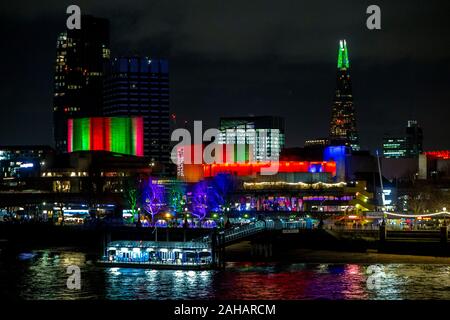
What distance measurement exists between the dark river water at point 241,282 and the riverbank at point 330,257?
283 centimetres

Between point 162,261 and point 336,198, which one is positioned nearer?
point 162,261

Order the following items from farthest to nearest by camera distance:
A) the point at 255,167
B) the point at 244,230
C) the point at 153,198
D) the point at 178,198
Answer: the point at 255,167 < the point at 178,198 < the point at 153,198 < the point at 244,230

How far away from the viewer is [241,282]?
6178 cm

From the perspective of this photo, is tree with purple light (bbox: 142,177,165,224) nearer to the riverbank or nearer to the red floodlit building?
the red floodlit building

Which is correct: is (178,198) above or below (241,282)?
above

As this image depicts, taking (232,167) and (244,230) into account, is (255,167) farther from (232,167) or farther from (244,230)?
(244,230)

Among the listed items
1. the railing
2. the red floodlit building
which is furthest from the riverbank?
the red floodlit building

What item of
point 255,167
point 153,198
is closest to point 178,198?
point 153,198

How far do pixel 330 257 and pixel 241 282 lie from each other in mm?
16658

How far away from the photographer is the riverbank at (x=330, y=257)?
241ft
